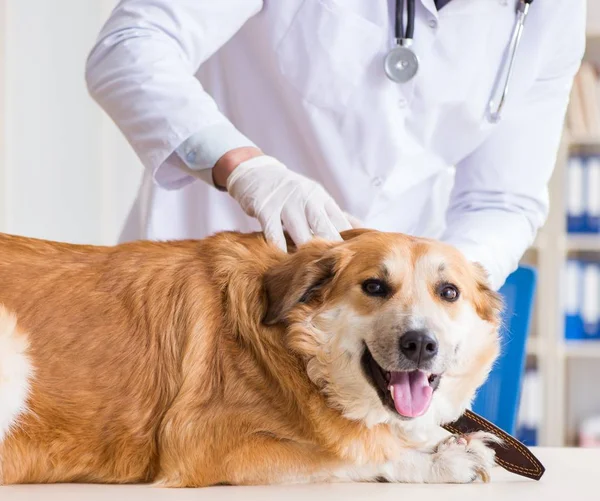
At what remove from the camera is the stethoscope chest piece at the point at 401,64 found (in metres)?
1.69

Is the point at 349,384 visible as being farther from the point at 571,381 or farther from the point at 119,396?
the point at 571,381

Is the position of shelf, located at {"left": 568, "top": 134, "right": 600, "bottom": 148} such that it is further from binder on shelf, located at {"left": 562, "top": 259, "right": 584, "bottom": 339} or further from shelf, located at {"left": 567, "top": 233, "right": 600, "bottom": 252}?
binder on shelf, located at {"left": 562, "top": 259, "right": 584, "bottom": 339}

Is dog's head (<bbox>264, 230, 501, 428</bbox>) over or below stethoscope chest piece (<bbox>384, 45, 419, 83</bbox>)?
below

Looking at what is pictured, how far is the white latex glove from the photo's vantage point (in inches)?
55.6

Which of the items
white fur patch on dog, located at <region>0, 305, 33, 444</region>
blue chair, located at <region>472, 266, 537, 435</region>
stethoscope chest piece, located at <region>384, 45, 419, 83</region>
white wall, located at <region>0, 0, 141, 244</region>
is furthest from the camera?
white wall, located at <region>0, 0, 141, 244</region>

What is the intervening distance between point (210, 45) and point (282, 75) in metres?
0.18

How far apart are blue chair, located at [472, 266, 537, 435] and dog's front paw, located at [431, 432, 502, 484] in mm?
740

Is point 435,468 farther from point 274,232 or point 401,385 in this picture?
point 274,232

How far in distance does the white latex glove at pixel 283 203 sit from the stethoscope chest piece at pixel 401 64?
376mm

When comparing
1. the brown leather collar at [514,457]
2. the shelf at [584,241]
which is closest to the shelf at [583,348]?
the shelf at [584,241]

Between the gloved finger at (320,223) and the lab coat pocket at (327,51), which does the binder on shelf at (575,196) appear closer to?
the lab coat pocket at (327,51)

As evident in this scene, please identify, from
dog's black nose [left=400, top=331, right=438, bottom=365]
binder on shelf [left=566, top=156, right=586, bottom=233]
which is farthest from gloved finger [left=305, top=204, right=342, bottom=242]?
binder on shelf [left=566, top=156, right=586, bottom=233]

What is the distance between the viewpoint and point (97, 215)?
3693 millimetres

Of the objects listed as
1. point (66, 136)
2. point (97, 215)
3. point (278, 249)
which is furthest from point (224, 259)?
point (97, 215)
